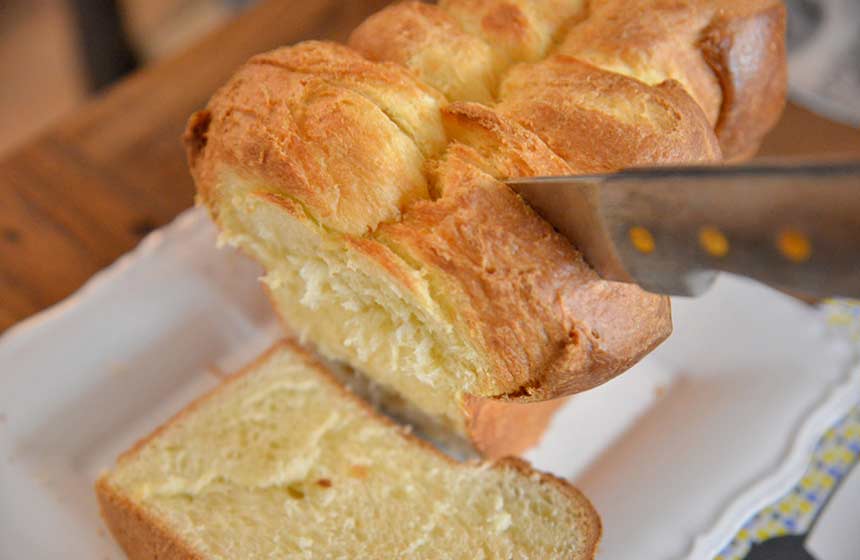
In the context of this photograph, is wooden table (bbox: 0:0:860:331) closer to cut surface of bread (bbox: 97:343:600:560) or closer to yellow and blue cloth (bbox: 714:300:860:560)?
cut surface of bread (bbox: 97:343:600:560)

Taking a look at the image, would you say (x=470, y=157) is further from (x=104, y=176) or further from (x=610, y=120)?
(x=104, y=176)

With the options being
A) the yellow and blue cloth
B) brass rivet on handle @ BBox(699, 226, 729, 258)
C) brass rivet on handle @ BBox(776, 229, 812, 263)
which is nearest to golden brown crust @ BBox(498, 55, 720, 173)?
brass rivet on handle @ BBox(699, 226, 729, 258)

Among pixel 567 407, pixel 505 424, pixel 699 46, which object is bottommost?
pixel 567 407

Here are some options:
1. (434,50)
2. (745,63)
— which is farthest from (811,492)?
(434,50)

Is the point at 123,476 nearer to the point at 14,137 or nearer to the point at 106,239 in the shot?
the point at 106,239

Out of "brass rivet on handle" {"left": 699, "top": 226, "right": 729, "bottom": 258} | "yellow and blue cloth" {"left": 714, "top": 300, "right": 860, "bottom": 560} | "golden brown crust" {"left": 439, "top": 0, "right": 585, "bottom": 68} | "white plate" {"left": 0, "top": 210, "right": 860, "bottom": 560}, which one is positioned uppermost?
"golden brown crust" {"left": 439, "top": 0, "right": 585, "bottom": 68}

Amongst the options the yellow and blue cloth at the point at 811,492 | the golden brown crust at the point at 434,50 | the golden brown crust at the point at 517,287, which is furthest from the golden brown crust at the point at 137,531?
the yellow and blue cloth at the point at 811,492

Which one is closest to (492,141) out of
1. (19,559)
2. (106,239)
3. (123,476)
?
(123,476)

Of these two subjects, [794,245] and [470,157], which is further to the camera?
[470,157]
